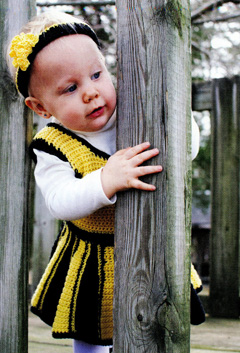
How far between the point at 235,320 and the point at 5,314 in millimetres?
1731

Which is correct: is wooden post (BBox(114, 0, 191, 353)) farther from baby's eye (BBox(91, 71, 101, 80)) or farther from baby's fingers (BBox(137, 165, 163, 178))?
baby's eye (BBox(91, 71, 101, 80))

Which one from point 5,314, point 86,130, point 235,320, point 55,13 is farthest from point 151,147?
point 235,320

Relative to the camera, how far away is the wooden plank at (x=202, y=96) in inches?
117

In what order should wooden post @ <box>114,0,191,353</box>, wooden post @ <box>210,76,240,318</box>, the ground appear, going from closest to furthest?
wooden post @ <box>114,0,191,353</box> → the ground → wooden post @ <box>210,76,240,318</box>

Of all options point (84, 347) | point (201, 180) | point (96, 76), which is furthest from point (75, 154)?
point (201, 180)

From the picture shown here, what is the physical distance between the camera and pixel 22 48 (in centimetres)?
145

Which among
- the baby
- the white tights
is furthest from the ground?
the baby

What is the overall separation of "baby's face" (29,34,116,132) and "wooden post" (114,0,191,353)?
0.73ft

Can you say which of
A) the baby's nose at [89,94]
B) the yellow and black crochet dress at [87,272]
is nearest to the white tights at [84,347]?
the yellow and black crochet dress at [87,272]

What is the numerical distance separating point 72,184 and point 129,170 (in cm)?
26

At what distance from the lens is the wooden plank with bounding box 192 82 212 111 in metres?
2.98

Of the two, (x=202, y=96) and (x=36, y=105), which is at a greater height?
(x=202, y=96)

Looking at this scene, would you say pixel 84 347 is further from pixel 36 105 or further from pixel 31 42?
pixel 31 42

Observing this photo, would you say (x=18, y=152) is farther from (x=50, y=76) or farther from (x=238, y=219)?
(x=238, y=219)
